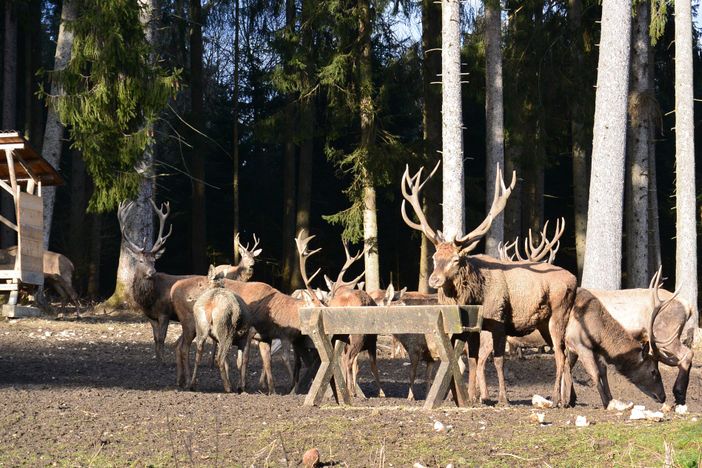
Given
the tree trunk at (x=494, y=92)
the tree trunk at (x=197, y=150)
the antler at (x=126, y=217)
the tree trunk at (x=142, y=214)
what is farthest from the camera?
the tree trunk at (x=197, y=150)

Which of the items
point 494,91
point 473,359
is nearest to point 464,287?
point 473,359

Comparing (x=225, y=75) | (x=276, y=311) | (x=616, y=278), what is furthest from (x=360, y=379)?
(x=225, y=75)

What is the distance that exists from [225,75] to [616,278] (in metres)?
25.9

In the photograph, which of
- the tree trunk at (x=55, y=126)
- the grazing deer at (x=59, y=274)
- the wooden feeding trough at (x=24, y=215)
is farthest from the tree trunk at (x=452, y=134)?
the grazing deer at (x=59, y=274)

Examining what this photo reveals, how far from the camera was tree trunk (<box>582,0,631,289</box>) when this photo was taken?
16.2 meters

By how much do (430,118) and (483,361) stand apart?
1645cm

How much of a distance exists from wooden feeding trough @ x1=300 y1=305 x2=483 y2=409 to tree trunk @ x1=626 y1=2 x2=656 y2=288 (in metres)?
13.5

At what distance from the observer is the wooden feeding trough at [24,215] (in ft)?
56.7

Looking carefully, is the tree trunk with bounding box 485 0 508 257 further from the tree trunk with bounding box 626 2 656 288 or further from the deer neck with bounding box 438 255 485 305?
the deer neck with bounding box 438 255 485 305

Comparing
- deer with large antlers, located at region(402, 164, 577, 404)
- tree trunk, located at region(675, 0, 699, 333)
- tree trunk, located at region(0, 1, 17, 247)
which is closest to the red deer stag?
deer with large antlers, located at region(402, 164, 577, 404)

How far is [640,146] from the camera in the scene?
77.7 ft

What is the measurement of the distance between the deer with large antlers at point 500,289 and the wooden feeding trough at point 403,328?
945 millimetres

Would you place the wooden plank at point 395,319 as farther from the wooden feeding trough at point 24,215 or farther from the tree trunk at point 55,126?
the tree trunk at point 55,126

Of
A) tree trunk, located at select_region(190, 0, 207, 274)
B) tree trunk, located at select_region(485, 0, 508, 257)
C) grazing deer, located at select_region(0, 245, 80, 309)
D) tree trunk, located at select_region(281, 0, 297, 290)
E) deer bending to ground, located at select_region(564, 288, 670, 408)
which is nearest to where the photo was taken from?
deer bending to ground, located at select_region(564, 288, 670, 408)
